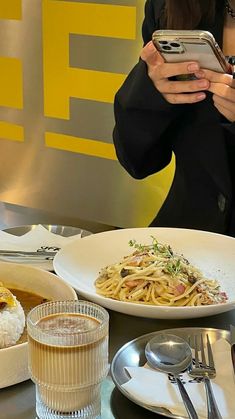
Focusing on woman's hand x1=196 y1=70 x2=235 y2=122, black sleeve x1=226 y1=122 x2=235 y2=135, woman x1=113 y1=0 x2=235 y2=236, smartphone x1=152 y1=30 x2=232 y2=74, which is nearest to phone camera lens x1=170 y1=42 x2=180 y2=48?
smartphone x1=152 y1=30 x2=232 y2=74

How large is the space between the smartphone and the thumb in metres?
0.04

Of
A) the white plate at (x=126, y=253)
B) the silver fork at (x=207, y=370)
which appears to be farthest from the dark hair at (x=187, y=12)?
the silver fork at (x=207, y=370)

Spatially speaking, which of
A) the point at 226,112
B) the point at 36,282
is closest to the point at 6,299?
the point at 36,282

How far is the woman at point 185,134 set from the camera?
1.59 meters

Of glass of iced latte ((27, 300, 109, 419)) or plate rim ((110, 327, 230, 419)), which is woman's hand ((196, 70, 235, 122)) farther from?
glass of iced latte ((27, 300, 109, 419))

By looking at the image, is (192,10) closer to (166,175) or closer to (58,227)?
(58,227)

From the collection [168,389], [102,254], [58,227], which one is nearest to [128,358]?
[168,389]

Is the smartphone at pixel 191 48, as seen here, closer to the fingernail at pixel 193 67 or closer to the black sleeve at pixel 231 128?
the fingernail at pixel 193 67

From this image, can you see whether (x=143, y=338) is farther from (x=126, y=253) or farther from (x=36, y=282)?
(x=126, y=253)

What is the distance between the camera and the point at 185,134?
5.70ft

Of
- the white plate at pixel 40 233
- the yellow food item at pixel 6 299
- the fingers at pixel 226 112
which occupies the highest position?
the fingers at pixel 226 112

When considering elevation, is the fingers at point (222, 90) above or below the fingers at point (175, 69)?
below

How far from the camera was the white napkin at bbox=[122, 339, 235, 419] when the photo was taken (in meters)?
0.88

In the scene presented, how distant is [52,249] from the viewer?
1.40m
